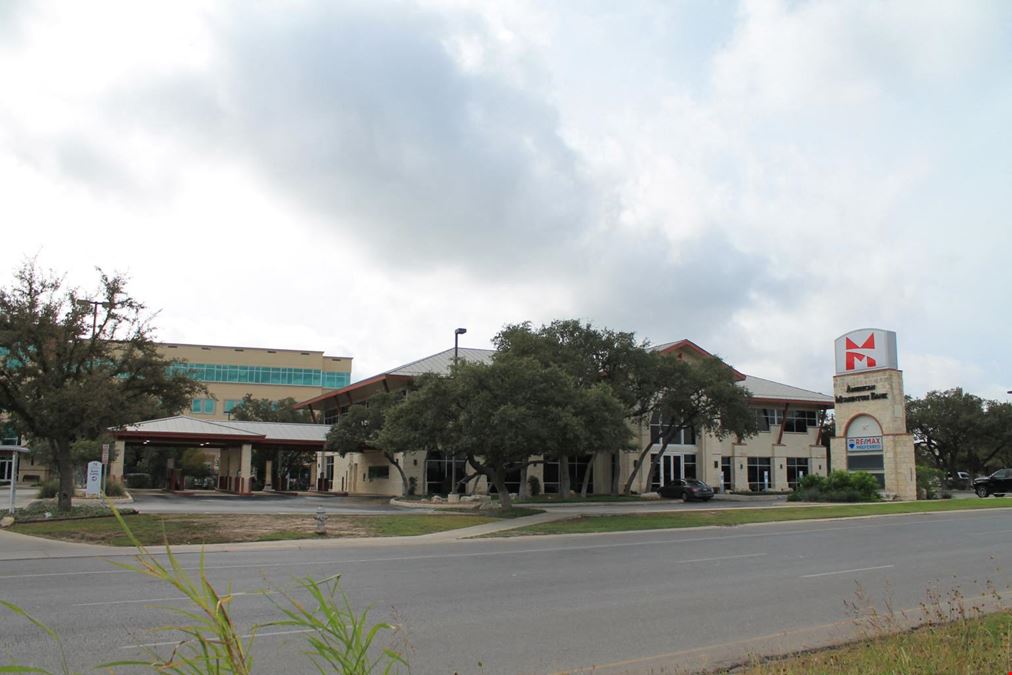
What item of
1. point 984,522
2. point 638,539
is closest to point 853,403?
point 984,522

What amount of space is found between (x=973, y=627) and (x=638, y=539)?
14.9 metres

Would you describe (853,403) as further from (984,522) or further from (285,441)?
(285,441)

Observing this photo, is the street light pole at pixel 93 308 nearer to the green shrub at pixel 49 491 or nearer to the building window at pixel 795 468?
the green shrub at pixel 49 491

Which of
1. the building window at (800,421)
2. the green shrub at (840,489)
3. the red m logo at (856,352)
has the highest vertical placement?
the red m logo at (856,352)

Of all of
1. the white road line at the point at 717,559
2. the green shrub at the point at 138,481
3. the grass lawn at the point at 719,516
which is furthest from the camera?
the green shrub at the point at 138,481

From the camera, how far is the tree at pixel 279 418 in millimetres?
70625

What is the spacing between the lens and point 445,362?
174 feet

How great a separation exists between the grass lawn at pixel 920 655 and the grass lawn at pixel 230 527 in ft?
54.4

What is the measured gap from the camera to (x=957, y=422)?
69.4m

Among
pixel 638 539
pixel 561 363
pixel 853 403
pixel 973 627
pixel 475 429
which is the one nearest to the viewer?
pixel 973 627

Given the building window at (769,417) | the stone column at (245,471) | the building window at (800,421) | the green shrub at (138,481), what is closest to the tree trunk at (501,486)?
the stone column at (245,471)

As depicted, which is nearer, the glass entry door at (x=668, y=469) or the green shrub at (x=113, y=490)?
the green shrub at (x=113, y=490)

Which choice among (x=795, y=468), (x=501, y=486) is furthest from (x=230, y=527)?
(x=795, y=468)

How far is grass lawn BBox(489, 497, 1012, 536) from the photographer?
25781 mm
